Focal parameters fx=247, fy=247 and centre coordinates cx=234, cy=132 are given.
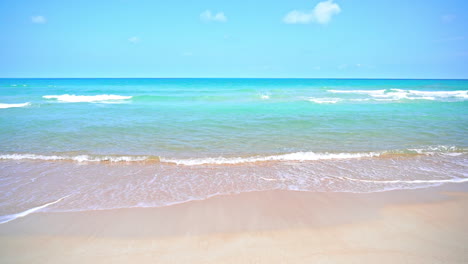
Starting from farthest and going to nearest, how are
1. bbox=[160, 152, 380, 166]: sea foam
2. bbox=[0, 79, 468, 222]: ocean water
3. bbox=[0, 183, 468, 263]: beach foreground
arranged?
bbox=[160, 152, 380, 166]: sea foam
bbox=[0, 79, 468, 222]: ocean water
bbox=[0, 183, 468, 263]: beach foreground

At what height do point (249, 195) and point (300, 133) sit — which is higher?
point (300, 133)

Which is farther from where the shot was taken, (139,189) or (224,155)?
(224,155)

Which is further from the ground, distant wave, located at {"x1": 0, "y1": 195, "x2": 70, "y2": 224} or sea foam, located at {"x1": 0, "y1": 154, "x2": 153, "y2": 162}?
sea foam, located at {"x1": 0, "y1": 154, "x2": 153, "y2": 162}

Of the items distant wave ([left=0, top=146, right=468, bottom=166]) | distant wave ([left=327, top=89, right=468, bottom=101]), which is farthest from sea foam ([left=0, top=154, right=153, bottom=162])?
distant wave ([left=327, top=89, right=468, bottom=101])

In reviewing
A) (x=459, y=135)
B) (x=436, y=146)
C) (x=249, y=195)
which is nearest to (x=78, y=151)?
(x=249, y=195)

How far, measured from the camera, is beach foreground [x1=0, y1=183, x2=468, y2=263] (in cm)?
330

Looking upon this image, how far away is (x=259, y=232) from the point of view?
3820 mm

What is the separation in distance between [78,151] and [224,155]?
4803mm

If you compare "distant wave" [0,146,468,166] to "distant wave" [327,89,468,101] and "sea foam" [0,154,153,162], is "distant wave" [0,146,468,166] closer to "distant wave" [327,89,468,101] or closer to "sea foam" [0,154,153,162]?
"sea foam" [0,154,153,162]

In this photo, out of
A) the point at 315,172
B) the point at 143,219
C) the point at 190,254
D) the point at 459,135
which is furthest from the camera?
the point at 459,135

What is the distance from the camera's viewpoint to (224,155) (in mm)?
7758

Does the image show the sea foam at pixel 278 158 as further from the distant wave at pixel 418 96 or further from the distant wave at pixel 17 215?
the distant wave at pixel 418 96

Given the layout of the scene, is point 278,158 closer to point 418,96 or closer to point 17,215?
point 17,215

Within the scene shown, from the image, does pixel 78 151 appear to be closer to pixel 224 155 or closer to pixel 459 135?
pixel 224 155
